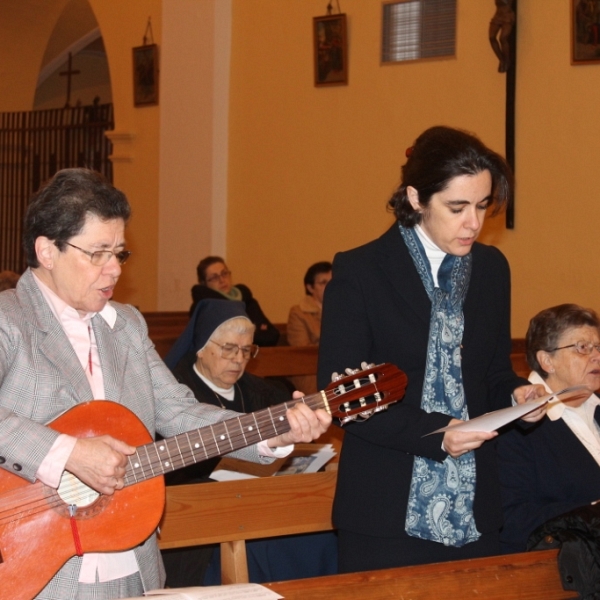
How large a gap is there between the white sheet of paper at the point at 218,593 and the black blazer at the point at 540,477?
4.63 feet

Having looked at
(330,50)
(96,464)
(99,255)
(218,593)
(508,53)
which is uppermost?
(330,50)

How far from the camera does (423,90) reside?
8516mm

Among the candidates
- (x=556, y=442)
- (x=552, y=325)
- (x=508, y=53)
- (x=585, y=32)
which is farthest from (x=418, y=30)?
(x=556, y=442)

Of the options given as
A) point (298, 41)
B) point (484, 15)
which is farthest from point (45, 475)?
point (298, 41)

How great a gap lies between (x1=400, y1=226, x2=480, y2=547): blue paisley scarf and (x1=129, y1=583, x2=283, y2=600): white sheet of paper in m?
0.50

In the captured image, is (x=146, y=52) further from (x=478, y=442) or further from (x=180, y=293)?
(x=478, y=442)

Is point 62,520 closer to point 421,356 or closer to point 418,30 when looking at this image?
point 421,356

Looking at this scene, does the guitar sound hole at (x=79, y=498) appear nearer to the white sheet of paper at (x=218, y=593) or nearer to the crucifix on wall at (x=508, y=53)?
the white sheet of paper at (x=218, y=593)

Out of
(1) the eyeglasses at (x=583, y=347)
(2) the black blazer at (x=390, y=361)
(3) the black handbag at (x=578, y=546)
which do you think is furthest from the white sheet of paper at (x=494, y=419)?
(1) the eyeglasses at (x=583, y=347)

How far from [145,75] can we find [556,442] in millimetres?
8420

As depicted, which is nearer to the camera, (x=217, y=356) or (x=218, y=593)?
(x=218, y=593)

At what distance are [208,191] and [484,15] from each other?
11.1 feet

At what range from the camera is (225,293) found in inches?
333

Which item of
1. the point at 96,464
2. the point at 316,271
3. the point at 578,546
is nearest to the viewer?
the point at 96,464
